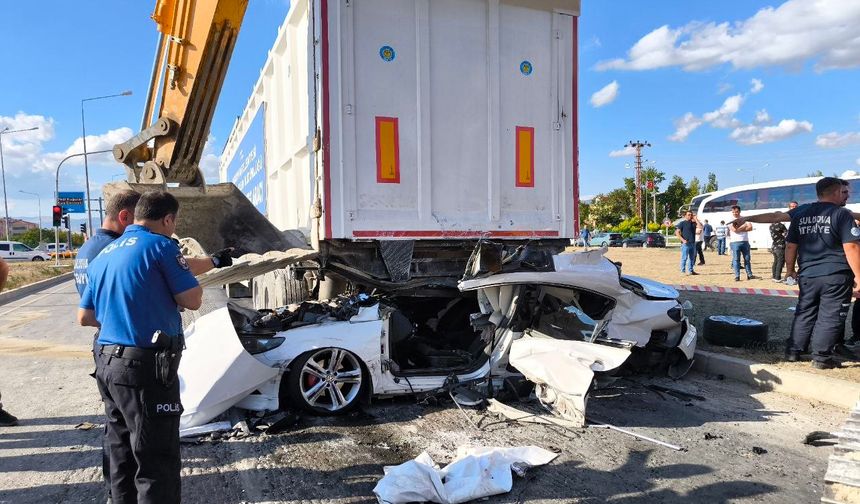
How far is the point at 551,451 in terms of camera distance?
3.46m

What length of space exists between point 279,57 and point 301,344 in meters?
3.59

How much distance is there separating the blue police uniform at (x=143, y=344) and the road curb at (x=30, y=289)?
14.3 metres

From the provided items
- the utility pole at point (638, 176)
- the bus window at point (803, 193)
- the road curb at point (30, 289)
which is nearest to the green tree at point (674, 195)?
the utility pole at point (638, 176)

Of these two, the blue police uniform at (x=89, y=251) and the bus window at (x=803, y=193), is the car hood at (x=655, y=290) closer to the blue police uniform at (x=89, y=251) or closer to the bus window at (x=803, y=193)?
the blue police uniform at (x=89, y=251)

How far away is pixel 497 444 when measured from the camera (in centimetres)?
359

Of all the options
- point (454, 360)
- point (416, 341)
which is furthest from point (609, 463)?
point (416, 341)

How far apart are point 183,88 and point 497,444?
13.8ft

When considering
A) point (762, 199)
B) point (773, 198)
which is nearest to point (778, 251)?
point (773, 198)

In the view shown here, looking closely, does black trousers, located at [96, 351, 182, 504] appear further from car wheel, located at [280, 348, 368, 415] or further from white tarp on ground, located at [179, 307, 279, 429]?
car wheel, located at [280, 348, 368, 415]

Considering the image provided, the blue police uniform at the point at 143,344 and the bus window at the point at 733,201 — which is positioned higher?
the bus window at the point at 733,201

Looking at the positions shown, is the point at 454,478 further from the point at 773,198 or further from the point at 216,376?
the point at 773,198

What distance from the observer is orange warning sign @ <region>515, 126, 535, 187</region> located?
5.25m

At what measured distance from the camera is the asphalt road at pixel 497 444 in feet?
9.82

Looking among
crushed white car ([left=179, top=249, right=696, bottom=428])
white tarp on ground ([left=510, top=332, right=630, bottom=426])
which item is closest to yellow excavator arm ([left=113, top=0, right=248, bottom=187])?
crushed white car ([left=179, top=249, right=696, bottom=428])
